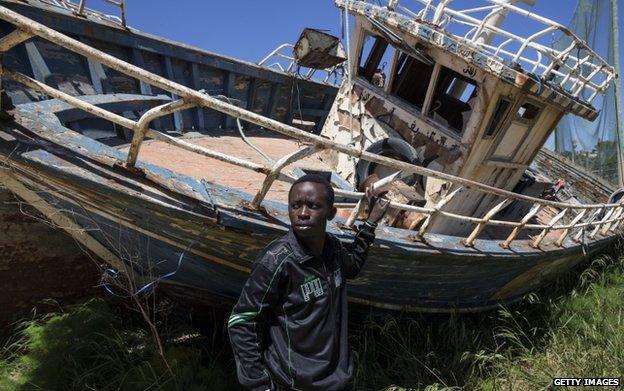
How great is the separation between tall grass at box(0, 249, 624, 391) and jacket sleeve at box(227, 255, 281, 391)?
1.46 metres

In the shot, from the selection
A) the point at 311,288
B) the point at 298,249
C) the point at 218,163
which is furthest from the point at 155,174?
the point at 218,163

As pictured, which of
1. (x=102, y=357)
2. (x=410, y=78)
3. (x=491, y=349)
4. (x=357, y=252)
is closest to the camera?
(x=357, y=252)

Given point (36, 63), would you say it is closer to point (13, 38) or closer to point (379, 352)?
point (13, 38)

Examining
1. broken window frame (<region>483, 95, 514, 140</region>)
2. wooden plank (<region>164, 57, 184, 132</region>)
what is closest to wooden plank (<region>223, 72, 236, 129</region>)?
wooden plank (<region>164, 57, 184, 132</region>)

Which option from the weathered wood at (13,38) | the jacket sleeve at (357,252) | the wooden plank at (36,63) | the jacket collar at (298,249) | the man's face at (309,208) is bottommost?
the wooden plank at (36,63)

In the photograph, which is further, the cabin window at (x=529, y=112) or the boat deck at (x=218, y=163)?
the cabin window at (x=529, y=112)

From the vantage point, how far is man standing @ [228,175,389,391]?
1.78 metres

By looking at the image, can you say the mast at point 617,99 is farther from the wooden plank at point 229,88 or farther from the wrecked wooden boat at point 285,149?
the wooden plank at point 229,88

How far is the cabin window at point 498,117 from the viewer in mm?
4563

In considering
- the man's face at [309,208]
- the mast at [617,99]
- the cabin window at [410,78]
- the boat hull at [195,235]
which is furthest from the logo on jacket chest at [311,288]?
the mast at [617,99]

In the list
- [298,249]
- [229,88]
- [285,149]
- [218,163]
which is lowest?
[285,149]

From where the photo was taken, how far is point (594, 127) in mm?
11578

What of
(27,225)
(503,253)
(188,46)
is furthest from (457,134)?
(27,225)

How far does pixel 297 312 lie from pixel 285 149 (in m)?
4.45
